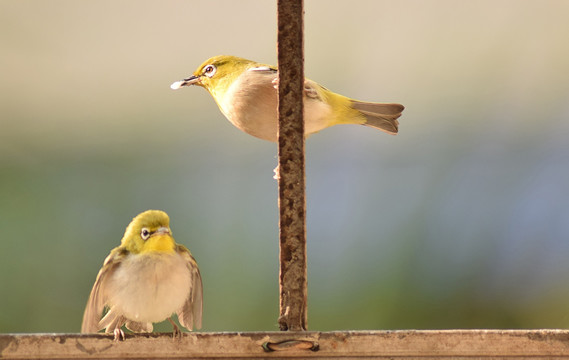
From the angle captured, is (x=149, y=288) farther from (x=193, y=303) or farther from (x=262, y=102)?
(x=262, y=102)

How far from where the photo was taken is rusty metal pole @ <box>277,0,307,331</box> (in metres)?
1.10

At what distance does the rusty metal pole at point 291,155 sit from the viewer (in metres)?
1.10

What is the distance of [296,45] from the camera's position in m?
1.11

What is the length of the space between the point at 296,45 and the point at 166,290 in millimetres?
620

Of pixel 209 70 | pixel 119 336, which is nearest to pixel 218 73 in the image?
pixel 209 70

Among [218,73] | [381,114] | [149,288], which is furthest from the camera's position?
[381,114]

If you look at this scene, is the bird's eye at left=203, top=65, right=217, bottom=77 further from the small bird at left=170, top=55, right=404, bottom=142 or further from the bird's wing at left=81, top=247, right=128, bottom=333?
the bird's wing at left=81, top=247, right=128, bottom=333

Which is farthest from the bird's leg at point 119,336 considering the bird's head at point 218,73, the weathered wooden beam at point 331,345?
the bird's head at point 218,73

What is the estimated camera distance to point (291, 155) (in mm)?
1109

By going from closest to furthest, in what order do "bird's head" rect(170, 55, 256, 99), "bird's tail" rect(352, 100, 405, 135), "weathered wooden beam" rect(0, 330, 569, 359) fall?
"weathered wooden beam" rect(0, 330, 569, 359) → "bird's head" rect(170, 55, 256, 99) → "bird's tail" rect(352, 100, 405, 135)

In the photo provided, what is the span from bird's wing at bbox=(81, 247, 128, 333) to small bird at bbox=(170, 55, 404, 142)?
16.5 inches

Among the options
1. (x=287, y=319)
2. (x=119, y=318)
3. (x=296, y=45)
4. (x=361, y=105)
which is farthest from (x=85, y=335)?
(x=361, y=105)

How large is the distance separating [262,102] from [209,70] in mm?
236

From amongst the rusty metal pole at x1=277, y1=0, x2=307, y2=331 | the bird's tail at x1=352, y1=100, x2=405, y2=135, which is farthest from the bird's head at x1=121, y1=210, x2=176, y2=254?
the bird's tail at x1=352, y1=100, x2=405, y2=135
